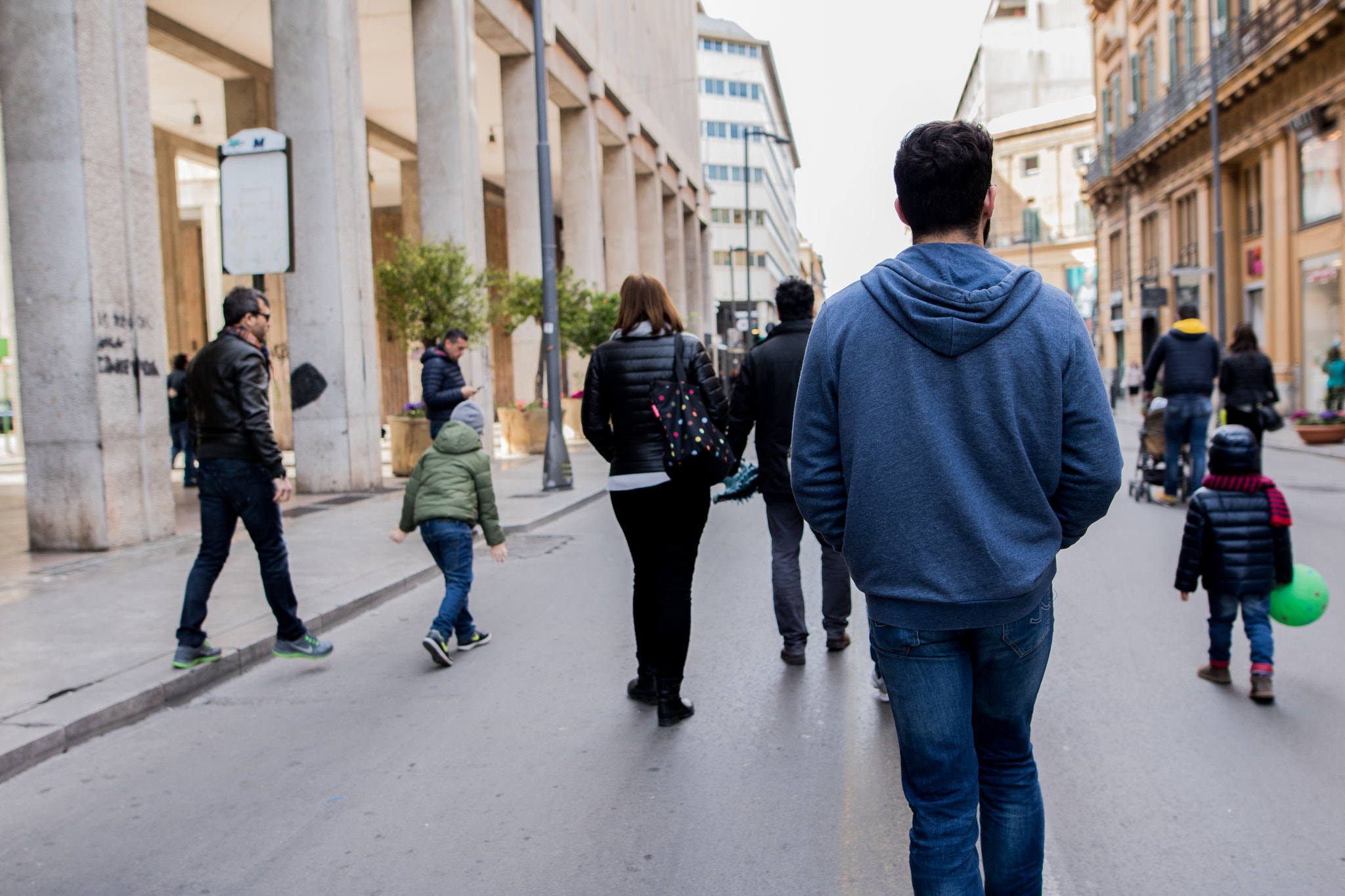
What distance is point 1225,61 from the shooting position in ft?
96.8

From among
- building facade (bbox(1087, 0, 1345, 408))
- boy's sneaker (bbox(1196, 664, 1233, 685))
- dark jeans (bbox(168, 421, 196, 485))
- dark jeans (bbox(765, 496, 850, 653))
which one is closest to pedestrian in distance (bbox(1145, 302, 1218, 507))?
boy's sneaker (bbox(1196, 664, 1233, 685))

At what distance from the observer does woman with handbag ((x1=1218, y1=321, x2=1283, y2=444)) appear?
37.7 ft

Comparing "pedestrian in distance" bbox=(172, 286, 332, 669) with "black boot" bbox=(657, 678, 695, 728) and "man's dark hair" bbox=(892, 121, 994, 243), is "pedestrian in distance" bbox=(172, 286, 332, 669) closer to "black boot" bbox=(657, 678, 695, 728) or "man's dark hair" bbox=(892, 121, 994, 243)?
"black boot" bbox=(657, 678, 695, 728)

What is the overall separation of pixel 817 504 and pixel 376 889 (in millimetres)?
1918

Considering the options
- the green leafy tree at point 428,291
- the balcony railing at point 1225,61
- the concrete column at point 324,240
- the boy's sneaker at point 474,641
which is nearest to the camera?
the boy's sneaker at point 474,641

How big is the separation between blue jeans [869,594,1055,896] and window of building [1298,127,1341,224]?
25.5 m

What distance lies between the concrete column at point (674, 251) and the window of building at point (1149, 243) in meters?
16.6

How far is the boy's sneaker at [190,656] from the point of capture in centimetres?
574

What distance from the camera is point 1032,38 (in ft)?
265

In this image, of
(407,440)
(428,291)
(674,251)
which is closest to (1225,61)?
(674,251)

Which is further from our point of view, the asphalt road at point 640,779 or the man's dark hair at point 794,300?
the man's dark hair at point 794,300

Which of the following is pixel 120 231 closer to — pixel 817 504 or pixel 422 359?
pixel 422 359

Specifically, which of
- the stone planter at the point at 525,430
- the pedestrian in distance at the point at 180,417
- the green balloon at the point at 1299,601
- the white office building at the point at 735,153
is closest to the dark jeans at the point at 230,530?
the green balloon at the point at 1299,601

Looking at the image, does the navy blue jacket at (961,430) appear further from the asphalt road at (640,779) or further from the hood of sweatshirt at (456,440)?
the hood of sweatshirt at (456,440)
